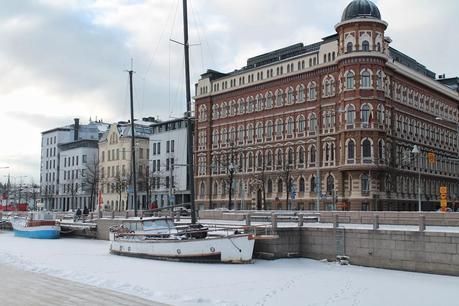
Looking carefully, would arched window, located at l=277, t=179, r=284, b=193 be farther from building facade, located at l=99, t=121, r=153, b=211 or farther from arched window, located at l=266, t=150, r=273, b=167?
building facade, located at l=99, t=121, r=153, b=211

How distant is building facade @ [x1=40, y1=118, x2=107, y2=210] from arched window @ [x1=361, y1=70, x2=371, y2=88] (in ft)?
236

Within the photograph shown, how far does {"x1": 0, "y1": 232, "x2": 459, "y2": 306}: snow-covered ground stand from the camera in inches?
768

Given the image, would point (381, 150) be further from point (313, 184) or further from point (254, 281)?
point (254, 281)

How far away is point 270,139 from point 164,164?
27.6m

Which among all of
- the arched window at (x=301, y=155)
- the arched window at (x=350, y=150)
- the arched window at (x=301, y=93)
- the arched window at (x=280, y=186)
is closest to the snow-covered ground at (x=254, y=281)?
the arched window at (x=350, y=150)

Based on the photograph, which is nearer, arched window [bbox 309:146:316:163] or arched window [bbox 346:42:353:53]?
arched window [bbox 346:42:353:53]

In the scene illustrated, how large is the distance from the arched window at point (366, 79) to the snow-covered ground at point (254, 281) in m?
40.5

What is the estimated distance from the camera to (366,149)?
6819 cm

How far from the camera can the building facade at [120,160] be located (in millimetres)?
107188

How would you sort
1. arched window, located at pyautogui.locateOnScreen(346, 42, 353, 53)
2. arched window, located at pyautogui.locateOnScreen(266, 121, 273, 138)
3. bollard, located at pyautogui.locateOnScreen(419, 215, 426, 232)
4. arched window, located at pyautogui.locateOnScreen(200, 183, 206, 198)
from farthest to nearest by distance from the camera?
arched window, located at pyautogui.locateOnScreen(200, 183, 206, 198) → arched window, located at pyautogui.locateOnScreen(266, 121, 273, 138) → arched window, located at pyautogui.locateOnScreen(346, 42, 353, 53) → bollard, located at pyautogui.locateOnScreen(419, 215, 426, 232)

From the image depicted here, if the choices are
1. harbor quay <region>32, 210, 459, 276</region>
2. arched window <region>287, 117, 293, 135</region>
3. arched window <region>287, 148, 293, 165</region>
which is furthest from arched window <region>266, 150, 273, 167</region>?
harbor quay <region>32, 210, 459, 276</region>

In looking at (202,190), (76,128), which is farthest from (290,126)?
(76,128)

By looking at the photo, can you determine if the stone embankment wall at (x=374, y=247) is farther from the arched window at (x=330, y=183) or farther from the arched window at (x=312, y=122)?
the arched window at (x=312, y=122)

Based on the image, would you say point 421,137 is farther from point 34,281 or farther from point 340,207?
point 34,281
